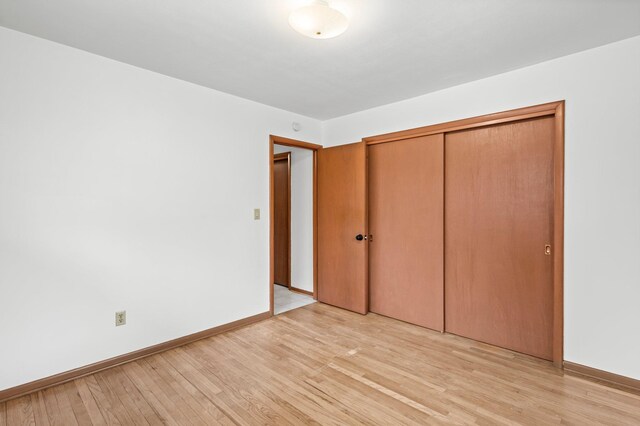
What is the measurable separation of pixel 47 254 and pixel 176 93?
5.35 feet

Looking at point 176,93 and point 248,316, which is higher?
point 176,93

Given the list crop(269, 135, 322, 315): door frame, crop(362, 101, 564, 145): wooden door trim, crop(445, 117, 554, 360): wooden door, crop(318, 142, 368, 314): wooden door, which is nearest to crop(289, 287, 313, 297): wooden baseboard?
crop(269, 135, 322, 315): door frame

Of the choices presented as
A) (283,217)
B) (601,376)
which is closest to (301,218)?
(283,217)

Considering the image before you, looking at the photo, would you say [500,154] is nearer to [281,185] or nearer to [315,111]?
[315,111]

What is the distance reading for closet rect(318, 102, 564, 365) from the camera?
2.56m

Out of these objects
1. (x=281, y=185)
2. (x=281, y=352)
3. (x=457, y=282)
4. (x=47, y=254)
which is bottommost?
(x=281, y=352)

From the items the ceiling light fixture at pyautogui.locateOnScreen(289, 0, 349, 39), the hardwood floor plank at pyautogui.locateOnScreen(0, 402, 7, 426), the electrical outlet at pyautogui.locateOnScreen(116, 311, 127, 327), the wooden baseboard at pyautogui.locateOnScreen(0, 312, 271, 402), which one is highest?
the ceiling light fixture at pyautogui.locateOnScreen(289, 0, 349, 39)

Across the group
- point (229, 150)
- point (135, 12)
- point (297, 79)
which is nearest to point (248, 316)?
point (229, 150)

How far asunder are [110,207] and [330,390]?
2153 millimetres

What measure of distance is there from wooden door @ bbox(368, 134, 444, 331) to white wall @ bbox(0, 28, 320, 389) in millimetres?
1420

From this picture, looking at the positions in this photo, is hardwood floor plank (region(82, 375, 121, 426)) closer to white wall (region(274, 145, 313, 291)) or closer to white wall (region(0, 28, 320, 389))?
white wall (region(0, 28, 320, 389))

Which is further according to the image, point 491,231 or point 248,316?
point 248,316

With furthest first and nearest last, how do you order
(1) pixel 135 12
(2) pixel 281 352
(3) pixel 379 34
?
(2) pixel 281 352, (3) pixel 379 34, (1) pixel 135 12

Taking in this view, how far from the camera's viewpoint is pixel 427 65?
2545 mm
